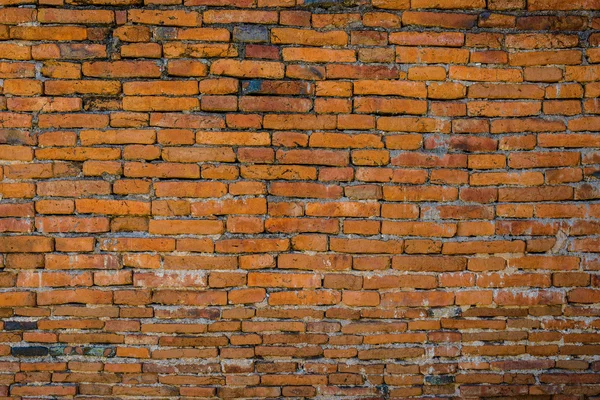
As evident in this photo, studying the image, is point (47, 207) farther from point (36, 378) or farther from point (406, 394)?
point (406, 394)

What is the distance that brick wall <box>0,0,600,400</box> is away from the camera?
2088 mm

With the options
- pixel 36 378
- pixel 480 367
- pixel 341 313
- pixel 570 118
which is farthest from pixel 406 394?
pixel 36 378

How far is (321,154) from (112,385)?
168 centimetres

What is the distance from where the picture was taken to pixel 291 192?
83.4 inches

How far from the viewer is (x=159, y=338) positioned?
2146mm

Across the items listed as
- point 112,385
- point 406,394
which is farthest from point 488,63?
point 112,385

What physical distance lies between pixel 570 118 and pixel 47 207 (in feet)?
9.21

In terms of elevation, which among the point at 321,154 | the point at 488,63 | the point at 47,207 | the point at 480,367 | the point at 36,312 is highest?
the point at 488,63

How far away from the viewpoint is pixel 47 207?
2088mm

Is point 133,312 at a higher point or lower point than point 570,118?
lower

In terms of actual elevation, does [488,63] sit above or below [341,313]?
above

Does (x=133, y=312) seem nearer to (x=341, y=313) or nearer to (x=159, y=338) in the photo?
(x=159, y=338)

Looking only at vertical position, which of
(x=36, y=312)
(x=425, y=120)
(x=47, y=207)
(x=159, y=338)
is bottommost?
(x=159, y=338)

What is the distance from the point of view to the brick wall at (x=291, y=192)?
209 centimetres
